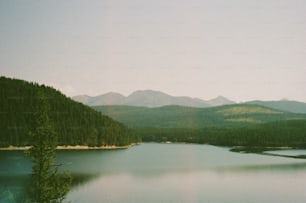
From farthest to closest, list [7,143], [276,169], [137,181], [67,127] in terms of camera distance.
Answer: [67,127], [7,143], [276,169], [137,181]

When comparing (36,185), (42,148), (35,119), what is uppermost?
(35,119)

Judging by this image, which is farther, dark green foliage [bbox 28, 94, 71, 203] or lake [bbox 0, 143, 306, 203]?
lake [bbox 0, 143, 306, 203]

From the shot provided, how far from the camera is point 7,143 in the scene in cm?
17312

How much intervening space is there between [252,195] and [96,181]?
3222 cm

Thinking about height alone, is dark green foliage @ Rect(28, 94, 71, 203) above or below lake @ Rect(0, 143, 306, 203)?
above

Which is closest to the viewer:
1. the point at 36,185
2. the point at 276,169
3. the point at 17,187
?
the point at 36,185

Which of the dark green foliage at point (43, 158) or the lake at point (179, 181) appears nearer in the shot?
the dark green foliage at point (43, 158)

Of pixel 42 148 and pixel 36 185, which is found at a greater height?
pixel 42 148

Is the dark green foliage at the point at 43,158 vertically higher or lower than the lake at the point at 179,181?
higher

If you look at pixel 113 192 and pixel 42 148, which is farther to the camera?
pixel 113 192

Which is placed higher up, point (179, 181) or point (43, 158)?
point (43, 158)

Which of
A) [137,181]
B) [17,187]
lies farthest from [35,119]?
[137,181]

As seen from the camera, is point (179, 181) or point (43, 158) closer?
point (43, 158)

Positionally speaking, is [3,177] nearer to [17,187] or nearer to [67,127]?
[17,187]
